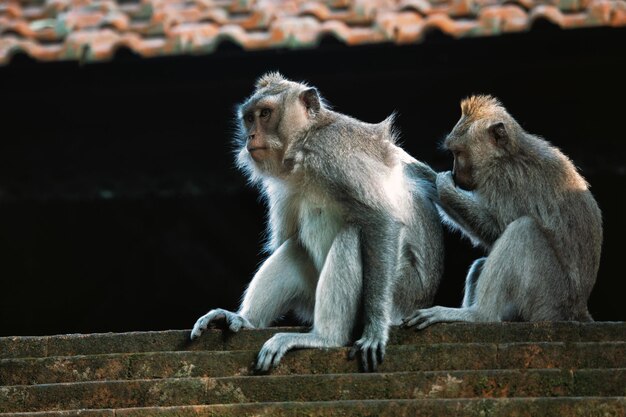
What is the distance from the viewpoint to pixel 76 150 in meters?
10.9

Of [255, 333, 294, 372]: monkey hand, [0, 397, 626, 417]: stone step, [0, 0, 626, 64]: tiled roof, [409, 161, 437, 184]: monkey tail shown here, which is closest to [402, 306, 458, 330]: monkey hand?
[255, 333, 294, 372]: monkey hand

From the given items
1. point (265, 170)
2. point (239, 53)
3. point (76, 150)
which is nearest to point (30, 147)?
point (76, 150)

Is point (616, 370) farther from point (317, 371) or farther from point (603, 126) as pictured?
point (603, 126)

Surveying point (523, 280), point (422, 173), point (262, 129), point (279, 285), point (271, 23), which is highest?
point (271, 23)

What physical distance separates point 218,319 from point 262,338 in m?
0.33

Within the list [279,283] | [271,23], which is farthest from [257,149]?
[271,23]

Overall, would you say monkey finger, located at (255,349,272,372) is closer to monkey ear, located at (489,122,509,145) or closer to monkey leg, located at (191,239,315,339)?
monkey leg, located at (191,239,315,339)

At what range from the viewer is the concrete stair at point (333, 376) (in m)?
6.35

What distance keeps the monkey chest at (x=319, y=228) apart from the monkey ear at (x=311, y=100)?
566mm

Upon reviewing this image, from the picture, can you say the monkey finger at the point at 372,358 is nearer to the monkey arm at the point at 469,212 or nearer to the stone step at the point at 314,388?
the stone step at the point at 314,388

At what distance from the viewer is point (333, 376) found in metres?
6.79

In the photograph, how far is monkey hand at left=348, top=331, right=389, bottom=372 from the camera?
23.6ft

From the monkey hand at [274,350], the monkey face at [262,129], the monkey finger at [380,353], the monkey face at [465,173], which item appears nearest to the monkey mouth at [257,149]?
the monkey face at [262,129]

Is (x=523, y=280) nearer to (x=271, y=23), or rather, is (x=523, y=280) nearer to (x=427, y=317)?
(x=427, y=317)
